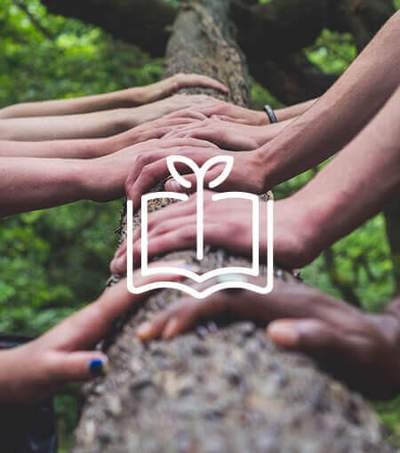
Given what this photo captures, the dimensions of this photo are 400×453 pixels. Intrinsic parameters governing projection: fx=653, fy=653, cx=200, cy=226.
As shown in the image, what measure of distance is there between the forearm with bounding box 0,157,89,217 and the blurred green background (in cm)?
345

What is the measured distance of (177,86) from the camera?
3.57 meters

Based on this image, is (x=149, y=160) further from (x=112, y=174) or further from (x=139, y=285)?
(x=139, y=285)

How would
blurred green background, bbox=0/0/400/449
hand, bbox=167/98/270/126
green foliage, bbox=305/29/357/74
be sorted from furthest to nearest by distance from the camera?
green foliage, bbox=305/29/357/74 → blurred green background, bbox=0/0/400/449 → hand, bbox=167/98/270/126

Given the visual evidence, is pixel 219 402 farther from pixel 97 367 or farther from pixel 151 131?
pixel 151 131

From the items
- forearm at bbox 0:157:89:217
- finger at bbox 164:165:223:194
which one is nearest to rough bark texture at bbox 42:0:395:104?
forearm at bbox 0:157:89:217

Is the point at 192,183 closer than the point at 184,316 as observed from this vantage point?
No

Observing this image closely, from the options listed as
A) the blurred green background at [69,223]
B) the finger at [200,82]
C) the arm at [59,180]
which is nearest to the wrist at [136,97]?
the finger at [200,82]

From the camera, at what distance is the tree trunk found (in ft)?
3.04

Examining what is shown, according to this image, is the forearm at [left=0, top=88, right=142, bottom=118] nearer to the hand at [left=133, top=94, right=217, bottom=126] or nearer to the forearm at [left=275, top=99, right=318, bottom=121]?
the hand at [left=133, top=94, right=217, bottom=126]

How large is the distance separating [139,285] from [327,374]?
17.9 inches

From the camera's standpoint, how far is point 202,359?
108cm

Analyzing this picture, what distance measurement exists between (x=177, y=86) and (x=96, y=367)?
8.38ft

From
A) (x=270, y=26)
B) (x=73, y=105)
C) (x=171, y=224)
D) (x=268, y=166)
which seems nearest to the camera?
(x=171, y=224)

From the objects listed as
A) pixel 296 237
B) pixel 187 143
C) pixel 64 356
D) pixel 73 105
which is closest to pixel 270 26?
pixel 73 105
